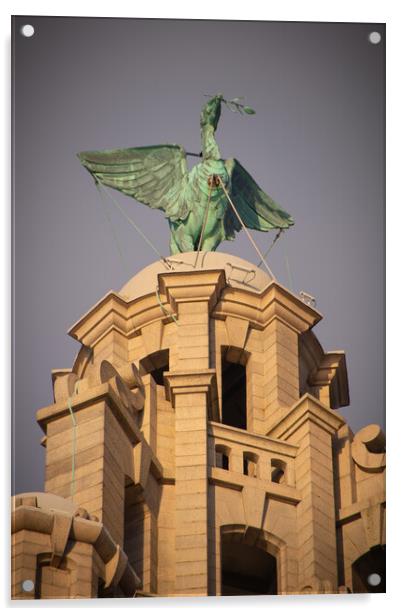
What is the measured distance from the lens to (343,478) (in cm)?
4381

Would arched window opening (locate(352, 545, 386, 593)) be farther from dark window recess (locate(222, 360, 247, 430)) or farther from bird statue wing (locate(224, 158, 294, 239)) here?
dark window recess (locate(222, 360, 247, 430))

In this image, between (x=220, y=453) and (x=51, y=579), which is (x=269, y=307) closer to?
(x=220, y=453)

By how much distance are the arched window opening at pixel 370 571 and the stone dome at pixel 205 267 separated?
720 cm

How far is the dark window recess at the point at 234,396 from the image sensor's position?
4791 centimetres

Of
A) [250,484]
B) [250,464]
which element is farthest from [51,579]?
[250,464]

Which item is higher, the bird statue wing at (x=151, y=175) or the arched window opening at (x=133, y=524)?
the bird statue wing at (x=151, y=175)

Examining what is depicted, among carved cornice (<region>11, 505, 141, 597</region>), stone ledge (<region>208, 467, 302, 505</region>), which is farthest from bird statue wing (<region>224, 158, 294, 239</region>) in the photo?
carved cornice (<region>11, 505, 141, 597</region>)

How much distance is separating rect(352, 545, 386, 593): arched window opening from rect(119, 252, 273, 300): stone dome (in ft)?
23.6

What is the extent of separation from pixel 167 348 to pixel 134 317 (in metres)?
0.82

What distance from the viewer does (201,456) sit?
4278cm

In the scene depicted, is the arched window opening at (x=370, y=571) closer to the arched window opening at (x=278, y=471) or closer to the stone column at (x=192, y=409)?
the stone column at (x=192, y=409)

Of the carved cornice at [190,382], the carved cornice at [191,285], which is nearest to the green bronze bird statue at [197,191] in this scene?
the carved cornice at [191,285]
